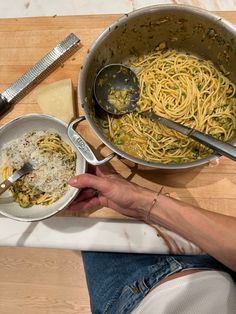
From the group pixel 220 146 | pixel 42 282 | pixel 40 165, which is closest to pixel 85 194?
pixel 40 165

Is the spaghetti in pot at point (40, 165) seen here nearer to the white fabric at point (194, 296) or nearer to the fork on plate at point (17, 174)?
the fork on plate at point (17, 174)

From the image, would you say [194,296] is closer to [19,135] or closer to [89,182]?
[89,182]

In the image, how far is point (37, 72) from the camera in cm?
98

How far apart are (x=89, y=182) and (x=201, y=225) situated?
265mm

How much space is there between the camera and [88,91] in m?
0.86

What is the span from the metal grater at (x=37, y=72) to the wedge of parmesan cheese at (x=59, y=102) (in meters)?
0.06

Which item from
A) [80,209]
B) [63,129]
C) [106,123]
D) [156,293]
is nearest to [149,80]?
[106,123]

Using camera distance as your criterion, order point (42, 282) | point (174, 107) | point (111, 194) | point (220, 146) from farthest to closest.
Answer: point (42, 282) → point (174, 107) → point (111, 194) → point (220, 146)

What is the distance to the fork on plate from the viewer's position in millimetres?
839

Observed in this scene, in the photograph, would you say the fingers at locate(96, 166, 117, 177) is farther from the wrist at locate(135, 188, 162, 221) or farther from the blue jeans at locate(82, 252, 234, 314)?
the blue jeans at locate(82, 252, 234, 314)

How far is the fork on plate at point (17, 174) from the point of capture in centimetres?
84

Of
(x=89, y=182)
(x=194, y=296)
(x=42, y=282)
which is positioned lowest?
(x=42, y=282)

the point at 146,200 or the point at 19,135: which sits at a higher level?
the point at 19,135

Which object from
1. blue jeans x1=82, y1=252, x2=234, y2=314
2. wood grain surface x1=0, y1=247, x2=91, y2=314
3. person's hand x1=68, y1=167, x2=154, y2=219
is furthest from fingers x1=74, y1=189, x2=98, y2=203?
wood grain surface x1=0, y1=247, x2=91, y2=314
